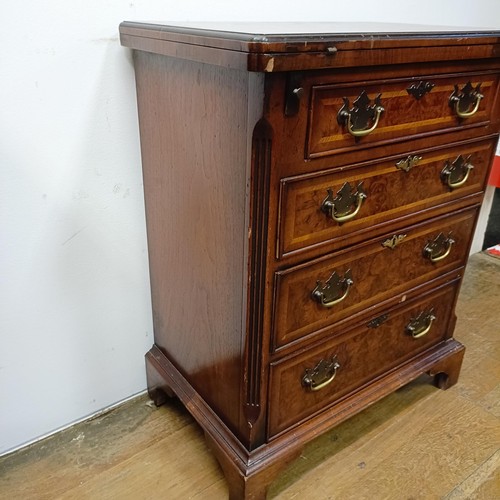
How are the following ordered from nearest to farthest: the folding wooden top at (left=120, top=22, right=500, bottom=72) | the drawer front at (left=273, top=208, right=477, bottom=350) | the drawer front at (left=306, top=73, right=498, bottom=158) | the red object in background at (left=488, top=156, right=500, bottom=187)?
the folding wooden top at (left=120, top=22, right=500, bottom=72)
the drawer front at (left=306, top=73, right=498, bottom=158)
the drawer front at (left=273, top=208, right=477, bottom=350)
the red object in background at (left=488, top=156, right=500, bottom=187)

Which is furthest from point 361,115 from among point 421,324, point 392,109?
point 421,324

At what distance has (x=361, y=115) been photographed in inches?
32.4

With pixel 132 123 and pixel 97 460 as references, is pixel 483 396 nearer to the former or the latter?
pixel 97 460

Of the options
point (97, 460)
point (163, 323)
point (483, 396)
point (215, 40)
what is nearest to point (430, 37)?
point (215, 40)

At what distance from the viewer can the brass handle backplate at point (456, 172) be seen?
1053 millimetres

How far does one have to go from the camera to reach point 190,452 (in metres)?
1.19

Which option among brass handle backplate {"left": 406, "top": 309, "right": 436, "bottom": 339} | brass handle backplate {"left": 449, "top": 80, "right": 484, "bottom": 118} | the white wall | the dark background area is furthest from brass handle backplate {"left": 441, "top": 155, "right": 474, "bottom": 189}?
the dark background area

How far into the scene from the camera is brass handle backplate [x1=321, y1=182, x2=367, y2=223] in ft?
2.82

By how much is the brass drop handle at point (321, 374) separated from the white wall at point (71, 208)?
1.54ft

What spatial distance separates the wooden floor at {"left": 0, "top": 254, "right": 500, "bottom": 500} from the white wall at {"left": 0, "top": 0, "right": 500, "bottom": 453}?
3.1 inches

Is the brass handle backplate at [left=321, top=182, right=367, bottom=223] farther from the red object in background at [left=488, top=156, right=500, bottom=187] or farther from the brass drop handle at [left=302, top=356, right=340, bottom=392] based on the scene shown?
the red object in background at [left=488, top=156, right=500, bottom=187]

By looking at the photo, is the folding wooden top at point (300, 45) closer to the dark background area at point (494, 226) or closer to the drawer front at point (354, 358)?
the drawer front at point (354, 358)

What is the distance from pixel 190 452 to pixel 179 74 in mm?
835

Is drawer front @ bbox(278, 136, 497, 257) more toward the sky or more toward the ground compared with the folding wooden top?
more toward the ground
